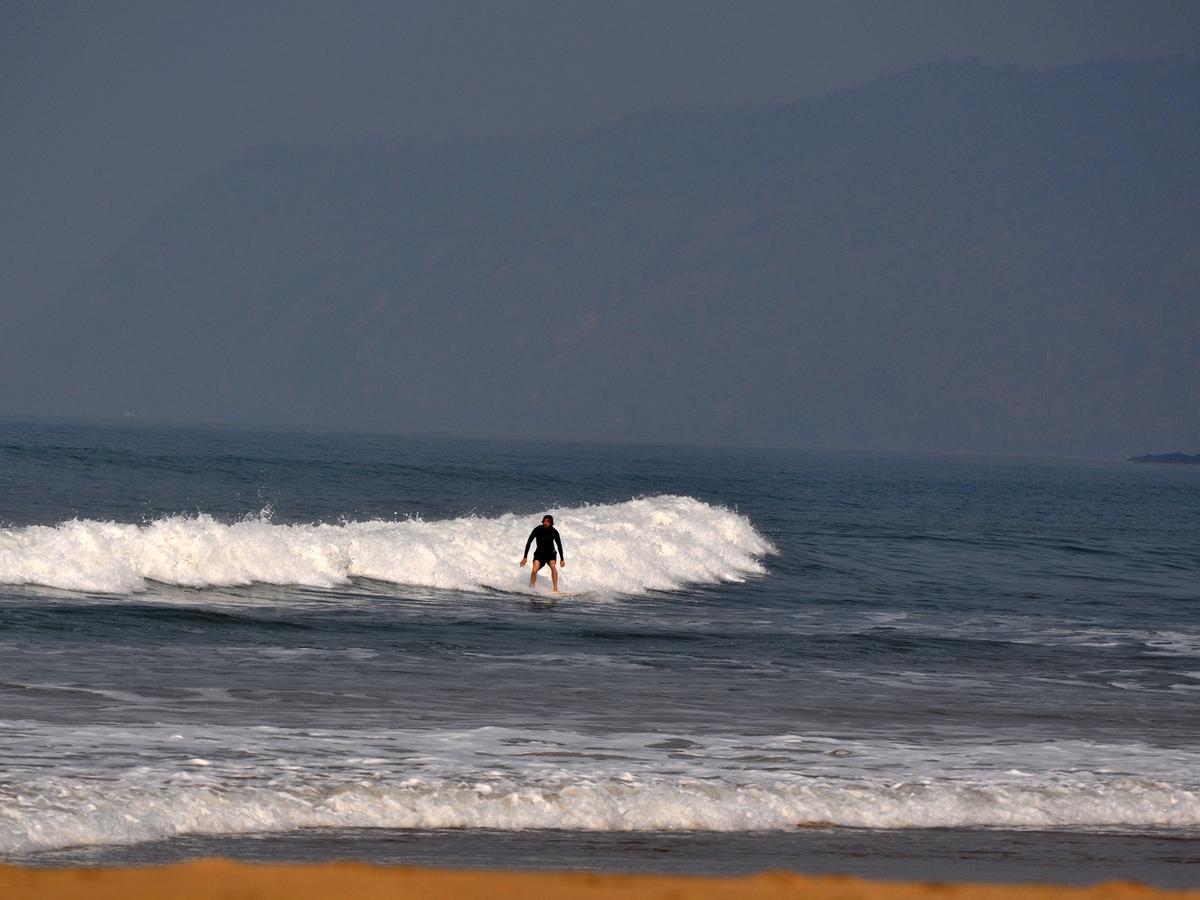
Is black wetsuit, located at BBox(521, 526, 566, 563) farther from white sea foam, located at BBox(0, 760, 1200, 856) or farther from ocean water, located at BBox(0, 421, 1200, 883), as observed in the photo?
white sea foam, located at BBox(0, 760, 1200, 856)

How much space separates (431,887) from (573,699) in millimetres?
6845

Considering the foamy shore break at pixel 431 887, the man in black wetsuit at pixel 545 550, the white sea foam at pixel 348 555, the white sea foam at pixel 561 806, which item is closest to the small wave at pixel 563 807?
the white sea foam at pixel 561 806

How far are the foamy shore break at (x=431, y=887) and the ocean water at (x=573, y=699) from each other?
1154 millimetres

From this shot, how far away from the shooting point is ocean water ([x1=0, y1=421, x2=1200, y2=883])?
8961mm

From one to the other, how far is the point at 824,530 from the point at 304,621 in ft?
101

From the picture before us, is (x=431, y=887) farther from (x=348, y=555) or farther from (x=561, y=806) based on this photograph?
(x=348, y=555)

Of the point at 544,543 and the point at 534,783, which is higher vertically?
the point at 544,543

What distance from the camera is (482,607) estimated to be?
847 inches

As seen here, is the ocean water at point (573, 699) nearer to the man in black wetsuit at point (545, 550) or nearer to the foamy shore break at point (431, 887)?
the man in black wetsuit at point (545, 550)

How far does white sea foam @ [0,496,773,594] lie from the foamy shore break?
14.3 m

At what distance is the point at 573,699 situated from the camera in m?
→ 13.5

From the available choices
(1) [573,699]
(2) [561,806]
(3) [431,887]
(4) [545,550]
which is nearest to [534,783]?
(2) [561,806]

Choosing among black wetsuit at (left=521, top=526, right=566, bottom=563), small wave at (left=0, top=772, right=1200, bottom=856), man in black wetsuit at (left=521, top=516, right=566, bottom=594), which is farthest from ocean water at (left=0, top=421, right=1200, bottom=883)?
black wetsuit at (left=521, top=526, right=566, bottom=563)

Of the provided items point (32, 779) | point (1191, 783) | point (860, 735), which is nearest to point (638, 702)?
point (860, 735)
